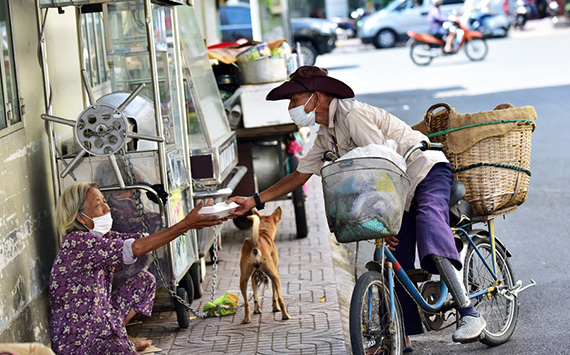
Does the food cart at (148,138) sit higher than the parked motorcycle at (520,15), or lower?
lower

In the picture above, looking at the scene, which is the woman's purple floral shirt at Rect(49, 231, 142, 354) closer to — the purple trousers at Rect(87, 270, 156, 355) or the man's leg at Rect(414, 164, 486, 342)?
the purple trousers at Rect(87, 270, 156, 355)

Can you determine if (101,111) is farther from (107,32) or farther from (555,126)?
(555,126)

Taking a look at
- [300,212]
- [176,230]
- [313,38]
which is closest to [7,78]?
[176,230]

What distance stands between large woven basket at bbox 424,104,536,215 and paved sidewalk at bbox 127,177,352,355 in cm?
122

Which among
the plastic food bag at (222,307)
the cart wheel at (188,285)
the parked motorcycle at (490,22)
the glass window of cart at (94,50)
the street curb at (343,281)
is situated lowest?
the street curb at (343,281)

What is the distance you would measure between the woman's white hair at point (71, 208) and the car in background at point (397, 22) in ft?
86.2

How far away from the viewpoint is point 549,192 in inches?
359

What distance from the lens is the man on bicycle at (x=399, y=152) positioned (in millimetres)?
4246

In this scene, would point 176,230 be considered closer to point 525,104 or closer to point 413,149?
point 413,149

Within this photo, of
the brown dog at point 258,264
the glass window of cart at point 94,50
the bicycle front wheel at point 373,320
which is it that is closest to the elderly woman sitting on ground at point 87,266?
the bicycle front wheel at point 373,320

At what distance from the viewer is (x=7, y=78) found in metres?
4.73

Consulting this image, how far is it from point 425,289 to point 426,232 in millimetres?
483

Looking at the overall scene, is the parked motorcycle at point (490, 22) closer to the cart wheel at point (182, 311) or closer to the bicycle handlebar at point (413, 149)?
the cart wheel at point (182, 311)

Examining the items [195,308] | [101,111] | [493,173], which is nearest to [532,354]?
[493,173]
